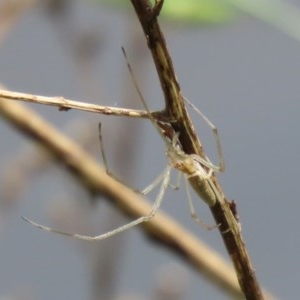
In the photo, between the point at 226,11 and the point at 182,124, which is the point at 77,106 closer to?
the point at 182,124

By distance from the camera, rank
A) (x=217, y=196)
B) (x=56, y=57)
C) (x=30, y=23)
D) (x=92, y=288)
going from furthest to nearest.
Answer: (x=56, y=57)
(x=30, y=23)
(x=92, y=288)
(x=217, y=196)

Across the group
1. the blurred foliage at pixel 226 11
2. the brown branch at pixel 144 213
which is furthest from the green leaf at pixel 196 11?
the brown branch at pixel 144 213

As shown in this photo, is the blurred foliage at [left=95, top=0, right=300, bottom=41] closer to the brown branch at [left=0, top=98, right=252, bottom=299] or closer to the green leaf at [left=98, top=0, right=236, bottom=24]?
the green leaf at [left=98, top=0, right=236, bottom=24]

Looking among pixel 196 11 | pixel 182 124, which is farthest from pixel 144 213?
pixel 182 124

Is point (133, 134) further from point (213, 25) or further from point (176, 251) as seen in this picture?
point (213, 25)

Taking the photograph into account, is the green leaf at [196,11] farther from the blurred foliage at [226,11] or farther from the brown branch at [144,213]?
the brown branch at [144,213]

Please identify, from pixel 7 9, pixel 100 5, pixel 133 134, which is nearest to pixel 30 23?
pixel 133 134

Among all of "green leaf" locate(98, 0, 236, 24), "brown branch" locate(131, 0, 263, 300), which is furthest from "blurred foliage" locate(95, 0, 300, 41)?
"brown branch" locate(131, 0, 263, 300)
